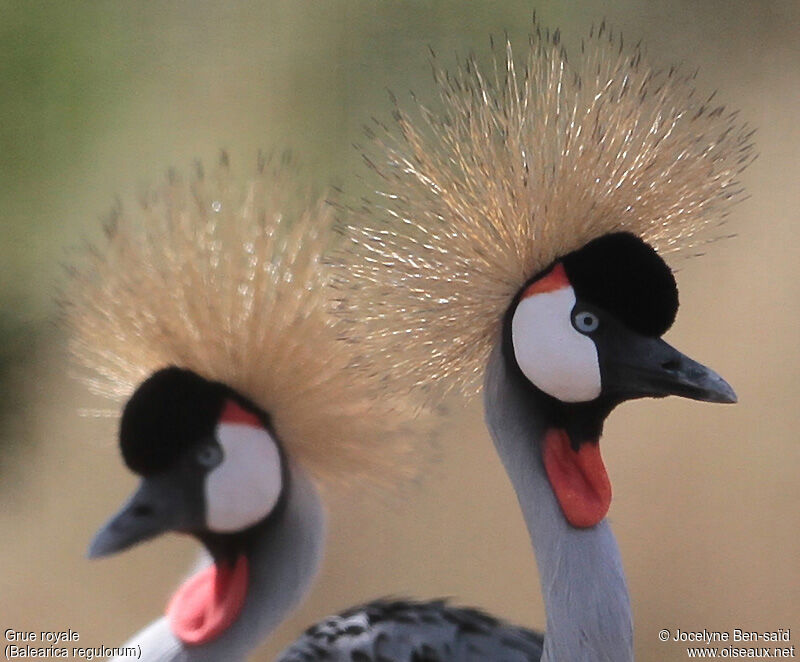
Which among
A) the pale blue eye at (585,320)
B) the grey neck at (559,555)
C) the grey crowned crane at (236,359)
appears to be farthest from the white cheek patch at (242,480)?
the pale blue eye at (585,320)

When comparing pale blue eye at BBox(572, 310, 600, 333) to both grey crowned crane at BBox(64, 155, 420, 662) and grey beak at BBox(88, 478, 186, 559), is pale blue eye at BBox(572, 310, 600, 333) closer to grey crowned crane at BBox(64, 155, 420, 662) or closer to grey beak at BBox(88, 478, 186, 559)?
grey crowned crane at BBox(64, 155, 420, 662)

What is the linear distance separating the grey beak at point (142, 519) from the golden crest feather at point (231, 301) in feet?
0.49

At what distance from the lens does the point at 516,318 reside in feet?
3.42

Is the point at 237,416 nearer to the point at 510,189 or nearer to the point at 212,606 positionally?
the point at 212,606

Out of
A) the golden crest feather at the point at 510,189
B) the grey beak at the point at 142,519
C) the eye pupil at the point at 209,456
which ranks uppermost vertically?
the golden crest feather at the point at 510,189

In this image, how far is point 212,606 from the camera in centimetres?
122

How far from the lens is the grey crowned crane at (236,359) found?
1187 millimetres

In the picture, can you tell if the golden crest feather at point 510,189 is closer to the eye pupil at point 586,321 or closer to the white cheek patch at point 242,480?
the eye pupil at point 586,321

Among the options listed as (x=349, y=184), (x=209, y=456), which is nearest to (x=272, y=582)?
(x=209, y=456)

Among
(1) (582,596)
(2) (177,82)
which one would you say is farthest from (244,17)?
(1) (582,596)

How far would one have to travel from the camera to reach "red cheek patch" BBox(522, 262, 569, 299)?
1.02 metres

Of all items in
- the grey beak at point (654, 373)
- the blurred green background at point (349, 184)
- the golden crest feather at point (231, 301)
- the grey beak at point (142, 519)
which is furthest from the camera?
the blurred green background at point (349, 184)

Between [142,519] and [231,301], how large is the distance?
27 centimetres

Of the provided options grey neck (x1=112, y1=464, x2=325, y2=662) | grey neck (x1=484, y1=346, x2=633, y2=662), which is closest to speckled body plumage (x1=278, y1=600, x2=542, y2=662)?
grey neck (x1=112, y1=464, x2=325, y2=662)
